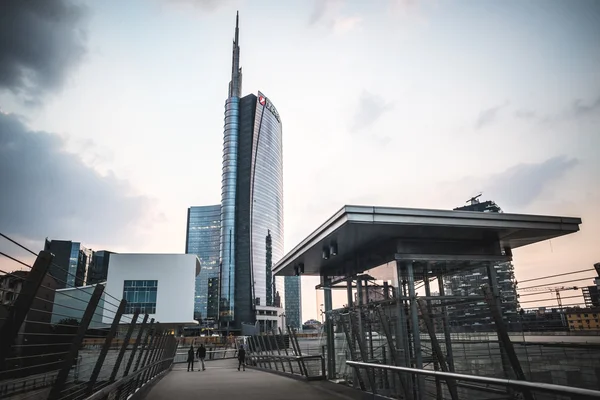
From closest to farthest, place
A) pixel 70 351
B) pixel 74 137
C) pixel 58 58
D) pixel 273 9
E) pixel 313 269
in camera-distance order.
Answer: pixel 70 351 < pixel 313 269 < pixel 273 9 < pixel 58 58 < pixel 74 137

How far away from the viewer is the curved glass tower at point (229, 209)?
115375 mm

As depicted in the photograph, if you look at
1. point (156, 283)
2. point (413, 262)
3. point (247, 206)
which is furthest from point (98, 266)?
point (413, 262)

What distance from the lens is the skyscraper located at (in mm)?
115375

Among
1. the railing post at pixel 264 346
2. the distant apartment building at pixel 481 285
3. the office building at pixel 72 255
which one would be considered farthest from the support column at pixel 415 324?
the office building at pixel 72 255

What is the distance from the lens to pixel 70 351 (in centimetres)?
393

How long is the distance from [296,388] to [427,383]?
3703 mm

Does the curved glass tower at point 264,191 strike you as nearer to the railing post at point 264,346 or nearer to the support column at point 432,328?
the railing post at point 264,346

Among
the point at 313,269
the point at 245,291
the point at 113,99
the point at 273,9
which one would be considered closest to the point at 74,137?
the point at 113,99

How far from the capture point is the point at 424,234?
902 cm

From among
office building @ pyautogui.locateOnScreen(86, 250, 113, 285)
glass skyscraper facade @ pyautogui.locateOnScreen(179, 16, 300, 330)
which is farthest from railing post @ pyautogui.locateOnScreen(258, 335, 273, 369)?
office building @ pyautogui.locateOnScreen(86, 250, 113, 285)

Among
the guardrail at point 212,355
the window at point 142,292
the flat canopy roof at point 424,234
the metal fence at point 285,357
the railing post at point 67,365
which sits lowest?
the guardrail at point 212,355

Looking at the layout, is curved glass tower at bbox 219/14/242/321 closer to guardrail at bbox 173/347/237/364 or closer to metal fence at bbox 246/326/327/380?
guardrail at bbox 173/347/237/364

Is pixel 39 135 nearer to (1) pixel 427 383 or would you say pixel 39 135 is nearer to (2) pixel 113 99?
(2) pixel 113 99

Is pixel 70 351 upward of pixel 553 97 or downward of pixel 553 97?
downward
